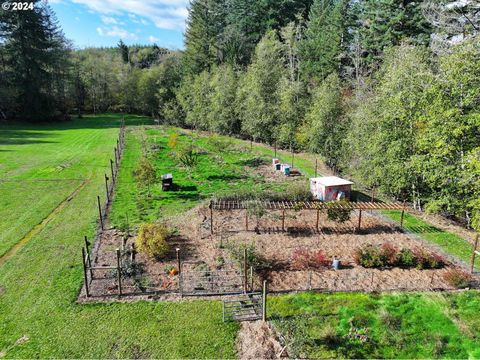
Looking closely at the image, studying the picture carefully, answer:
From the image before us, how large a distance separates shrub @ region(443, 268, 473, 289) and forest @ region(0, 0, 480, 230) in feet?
7.73

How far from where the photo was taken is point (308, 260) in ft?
41.0

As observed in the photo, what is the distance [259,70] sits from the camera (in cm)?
3312

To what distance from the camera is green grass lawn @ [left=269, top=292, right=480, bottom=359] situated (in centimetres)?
852

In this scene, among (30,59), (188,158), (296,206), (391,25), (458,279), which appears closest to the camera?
(458,279)

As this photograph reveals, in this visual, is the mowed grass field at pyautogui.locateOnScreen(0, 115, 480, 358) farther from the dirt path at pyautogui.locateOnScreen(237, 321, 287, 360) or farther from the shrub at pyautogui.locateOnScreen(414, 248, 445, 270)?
the shrub at pyautogui.locateOnScreen(414, 248, 445, 270)

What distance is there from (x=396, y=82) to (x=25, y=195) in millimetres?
21958

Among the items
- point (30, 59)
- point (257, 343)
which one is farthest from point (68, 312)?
point (30, 59)

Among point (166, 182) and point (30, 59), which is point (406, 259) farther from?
point (30, 59)

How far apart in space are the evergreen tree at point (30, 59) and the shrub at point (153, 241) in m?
44.1

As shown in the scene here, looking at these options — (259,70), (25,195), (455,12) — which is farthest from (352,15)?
(25,195)

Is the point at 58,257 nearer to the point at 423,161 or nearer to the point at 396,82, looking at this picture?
the point at 423,161

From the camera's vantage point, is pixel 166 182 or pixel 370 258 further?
pixel 166 182

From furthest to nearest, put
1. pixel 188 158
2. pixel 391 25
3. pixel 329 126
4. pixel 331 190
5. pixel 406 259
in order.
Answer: pixel 391 25, pixel 329 126, pixel 188 158, pixel 331 190, pixel 406 259

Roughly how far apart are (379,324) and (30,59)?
5597cm
